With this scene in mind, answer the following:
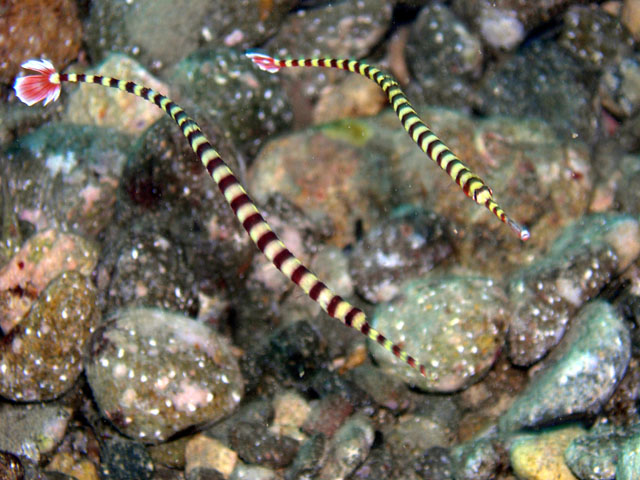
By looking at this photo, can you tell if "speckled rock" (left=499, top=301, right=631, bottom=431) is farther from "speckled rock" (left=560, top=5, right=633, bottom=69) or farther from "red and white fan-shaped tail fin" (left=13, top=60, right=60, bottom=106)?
"red and white fan-shaped tail fin" (left=13, top=60, right=60, bottom=106)

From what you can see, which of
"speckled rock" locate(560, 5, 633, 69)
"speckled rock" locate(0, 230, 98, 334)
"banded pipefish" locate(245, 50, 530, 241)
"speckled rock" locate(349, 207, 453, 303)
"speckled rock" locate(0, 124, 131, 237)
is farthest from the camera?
"speckled rock" locate(560, 5, 633, 69)

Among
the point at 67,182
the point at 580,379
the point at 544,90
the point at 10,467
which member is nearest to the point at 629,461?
the point at 580,379

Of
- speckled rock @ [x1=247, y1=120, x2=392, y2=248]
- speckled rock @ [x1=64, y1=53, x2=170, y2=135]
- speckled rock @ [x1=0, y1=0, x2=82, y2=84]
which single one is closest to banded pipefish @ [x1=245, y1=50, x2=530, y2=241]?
speckled rock @ [x1=247, y1=120, x2=392, y2=248]

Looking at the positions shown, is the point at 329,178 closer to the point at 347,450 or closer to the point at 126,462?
the point at 347,450

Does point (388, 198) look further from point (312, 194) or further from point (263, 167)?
point (263, 167)

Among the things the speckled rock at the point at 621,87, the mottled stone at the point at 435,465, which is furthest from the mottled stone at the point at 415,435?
the speckled rock at the point at 621,87

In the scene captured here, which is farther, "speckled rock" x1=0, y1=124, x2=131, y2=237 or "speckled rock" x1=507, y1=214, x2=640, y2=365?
"speckled rock" x1=0, y1=124, x2=131, y2=237
